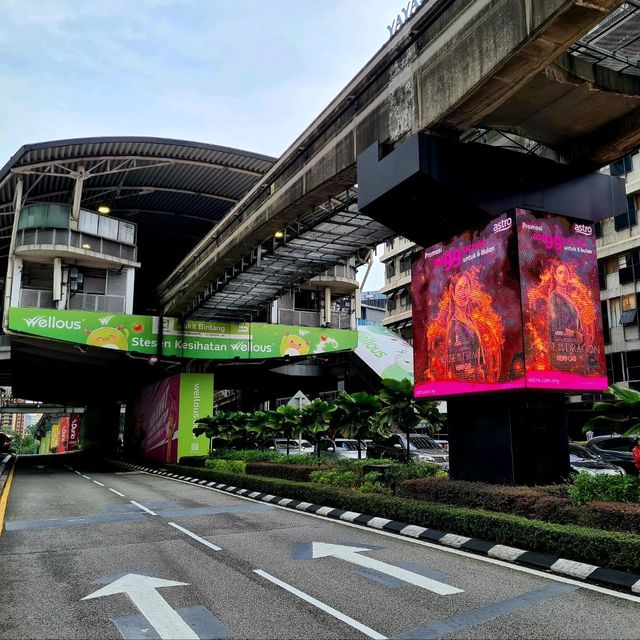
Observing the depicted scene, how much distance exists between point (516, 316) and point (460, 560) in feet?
15.4

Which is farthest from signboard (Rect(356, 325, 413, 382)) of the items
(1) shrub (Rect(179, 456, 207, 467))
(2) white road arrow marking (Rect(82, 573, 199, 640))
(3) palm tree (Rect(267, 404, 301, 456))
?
(2) white road arrow marking (Rect(82, 573, 199, 640))

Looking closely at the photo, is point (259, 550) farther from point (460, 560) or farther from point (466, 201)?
point (466, 201)

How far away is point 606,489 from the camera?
31.1 feet

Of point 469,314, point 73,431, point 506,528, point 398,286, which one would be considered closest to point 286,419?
point 469,314

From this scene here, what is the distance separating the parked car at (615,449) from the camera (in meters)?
18.6

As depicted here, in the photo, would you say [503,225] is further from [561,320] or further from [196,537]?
[196,537]

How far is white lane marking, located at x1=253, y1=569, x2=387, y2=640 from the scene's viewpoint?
5781 millimetres

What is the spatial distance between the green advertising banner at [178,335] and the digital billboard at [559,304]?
22423mm

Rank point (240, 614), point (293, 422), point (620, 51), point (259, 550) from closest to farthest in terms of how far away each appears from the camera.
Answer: point (240, 614) → point (259, 550) → point (620, 51) → point (293, 422)

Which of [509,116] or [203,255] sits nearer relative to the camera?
[509,116]

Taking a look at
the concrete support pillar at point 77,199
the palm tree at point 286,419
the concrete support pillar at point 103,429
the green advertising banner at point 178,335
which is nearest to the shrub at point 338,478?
the palm tree at point 286,419

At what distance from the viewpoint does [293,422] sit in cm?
2145

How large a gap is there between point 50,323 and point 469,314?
2130 cm

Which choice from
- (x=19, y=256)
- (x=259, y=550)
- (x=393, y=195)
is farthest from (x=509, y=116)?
(x=19, y=256)
